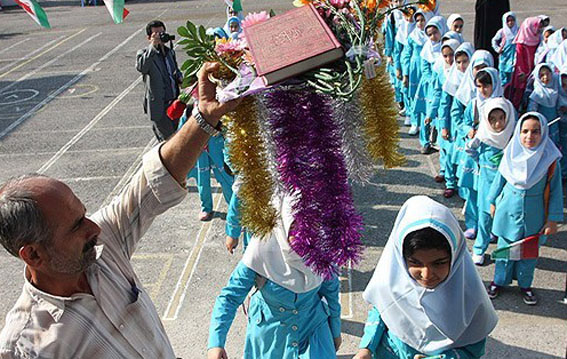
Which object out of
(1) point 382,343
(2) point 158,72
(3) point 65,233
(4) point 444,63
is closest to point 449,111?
(4) point 444,63

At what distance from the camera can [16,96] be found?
14367 millimetres

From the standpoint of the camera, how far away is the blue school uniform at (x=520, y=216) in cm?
509

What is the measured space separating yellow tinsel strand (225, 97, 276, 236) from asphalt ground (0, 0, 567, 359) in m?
3.27

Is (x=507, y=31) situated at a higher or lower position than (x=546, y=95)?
lower

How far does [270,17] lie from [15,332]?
4.65 feet

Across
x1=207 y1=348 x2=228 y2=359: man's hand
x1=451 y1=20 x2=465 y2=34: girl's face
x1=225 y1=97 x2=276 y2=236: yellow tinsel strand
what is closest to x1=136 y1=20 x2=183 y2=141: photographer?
x1=207 y1=348 x2=228 y2=359: man's hand

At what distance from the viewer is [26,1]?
4.10 metres

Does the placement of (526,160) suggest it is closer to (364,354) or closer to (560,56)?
(364,354)

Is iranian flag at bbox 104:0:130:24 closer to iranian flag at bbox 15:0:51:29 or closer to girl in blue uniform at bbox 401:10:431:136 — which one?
iranian flag at bbox 15:0:51:29

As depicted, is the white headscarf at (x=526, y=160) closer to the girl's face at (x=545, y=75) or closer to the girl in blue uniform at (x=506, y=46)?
the girl's face at (x=545, y=75)

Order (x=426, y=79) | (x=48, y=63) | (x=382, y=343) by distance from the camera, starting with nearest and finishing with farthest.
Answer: (x=382, y=343) < (x=426, y=79) < (x=48, y=63)

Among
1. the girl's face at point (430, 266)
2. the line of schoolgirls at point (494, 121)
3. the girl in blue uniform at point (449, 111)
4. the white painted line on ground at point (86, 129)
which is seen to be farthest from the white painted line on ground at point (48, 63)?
the girl's face at point (430, 266)

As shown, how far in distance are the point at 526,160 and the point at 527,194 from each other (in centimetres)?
31

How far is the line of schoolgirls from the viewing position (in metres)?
5.12
